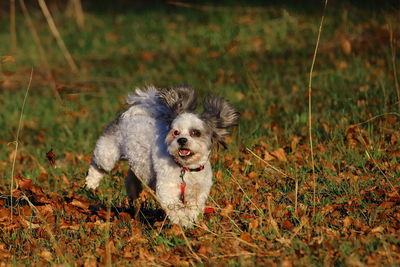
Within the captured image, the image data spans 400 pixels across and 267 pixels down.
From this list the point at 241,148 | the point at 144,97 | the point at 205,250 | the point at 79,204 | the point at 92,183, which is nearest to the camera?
Answer: the point at 205,250

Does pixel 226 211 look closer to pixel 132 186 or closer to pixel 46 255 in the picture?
pixel 46 255

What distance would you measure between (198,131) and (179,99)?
1.66 ft

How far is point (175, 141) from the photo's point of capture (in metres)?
6.28

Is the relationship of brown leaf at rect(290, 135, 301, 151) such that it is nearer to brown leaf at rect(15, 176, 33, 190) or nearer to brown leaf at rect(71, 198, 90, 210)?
brown leaf at rect(71, 198, 90, 210)

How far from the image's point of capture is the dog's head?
6.31 meters


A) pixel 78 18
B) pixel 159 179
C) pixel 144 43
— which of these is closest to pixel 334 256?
pixel 159 179

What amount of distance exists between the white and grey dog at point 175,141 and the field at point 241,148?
0.28m

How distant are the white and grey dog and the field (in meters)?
0.28

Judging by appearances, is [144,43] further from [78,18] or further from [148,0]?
[148,0]

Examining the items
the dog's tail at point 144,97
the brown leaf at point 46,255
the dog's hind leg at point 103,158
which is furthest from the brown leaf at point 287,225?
the dog's hind leg at point 103,158

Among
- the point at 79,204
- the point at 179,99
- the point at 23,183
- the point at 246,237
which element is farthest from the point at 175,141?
the point at 23,183

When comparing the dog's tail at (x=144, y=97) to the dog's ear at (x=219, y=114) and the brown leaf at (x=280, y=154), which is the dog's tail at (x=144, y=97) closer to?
the dog's ear at (x=219, y=114)

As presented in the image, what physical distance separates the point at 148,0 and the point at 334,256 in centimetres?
2394

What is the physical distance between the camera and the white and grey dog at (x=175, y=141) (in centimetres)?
638
